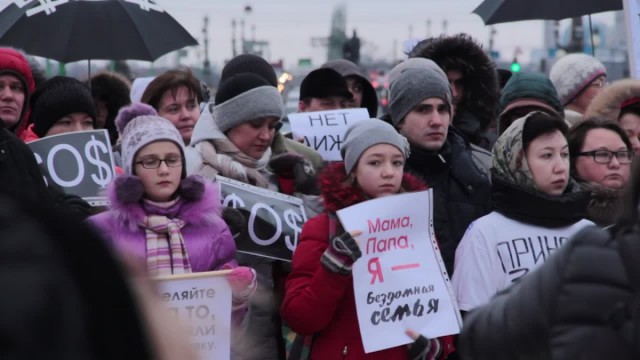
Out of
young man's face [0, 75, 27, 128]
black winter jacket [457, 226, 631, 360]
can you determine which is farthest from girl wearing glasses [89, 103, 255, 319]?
black winter jacket [457, 226, 631, 360]

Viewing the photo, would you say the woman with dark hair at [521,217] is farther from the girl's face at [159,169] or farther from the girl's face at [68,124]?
the girl's face at [68,124]

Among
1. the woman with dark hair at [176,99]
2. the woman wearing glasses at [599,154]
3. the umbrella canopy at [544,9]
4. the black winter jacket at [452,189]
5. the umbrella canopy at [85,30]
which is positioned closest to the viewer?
the black winter jacket at [452,189]

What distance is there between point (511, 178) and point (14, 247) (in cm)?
437

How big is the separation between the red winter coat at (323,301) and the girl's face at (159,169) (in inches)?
24.7

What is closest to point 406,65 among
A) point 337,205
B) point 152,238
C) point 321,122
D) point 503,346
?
point 321,122

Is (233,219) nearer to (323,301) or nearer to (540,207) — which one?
(323,301)

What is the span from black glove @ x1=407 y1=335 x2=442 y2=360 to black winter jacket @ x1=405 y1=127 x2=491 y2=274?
60 centimetres

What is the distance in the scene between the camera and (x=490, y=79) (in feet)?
25.6

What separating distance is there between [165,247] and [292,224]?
909mm

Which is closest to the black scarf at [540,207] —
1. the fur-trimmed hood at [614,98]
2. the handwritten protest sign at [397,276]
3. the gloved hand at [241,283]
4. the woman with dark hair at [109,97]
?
the handwritten protest sign at [397,276]

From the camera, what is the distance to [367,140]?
573cm

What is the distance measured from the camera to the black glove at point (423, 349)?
5418 mm

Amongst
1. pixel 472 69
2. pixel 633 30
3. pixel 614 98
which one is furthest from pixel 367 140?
pixel 633 30

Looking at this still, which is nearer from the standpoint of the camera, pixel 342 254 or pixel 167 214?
pixel 342 254
